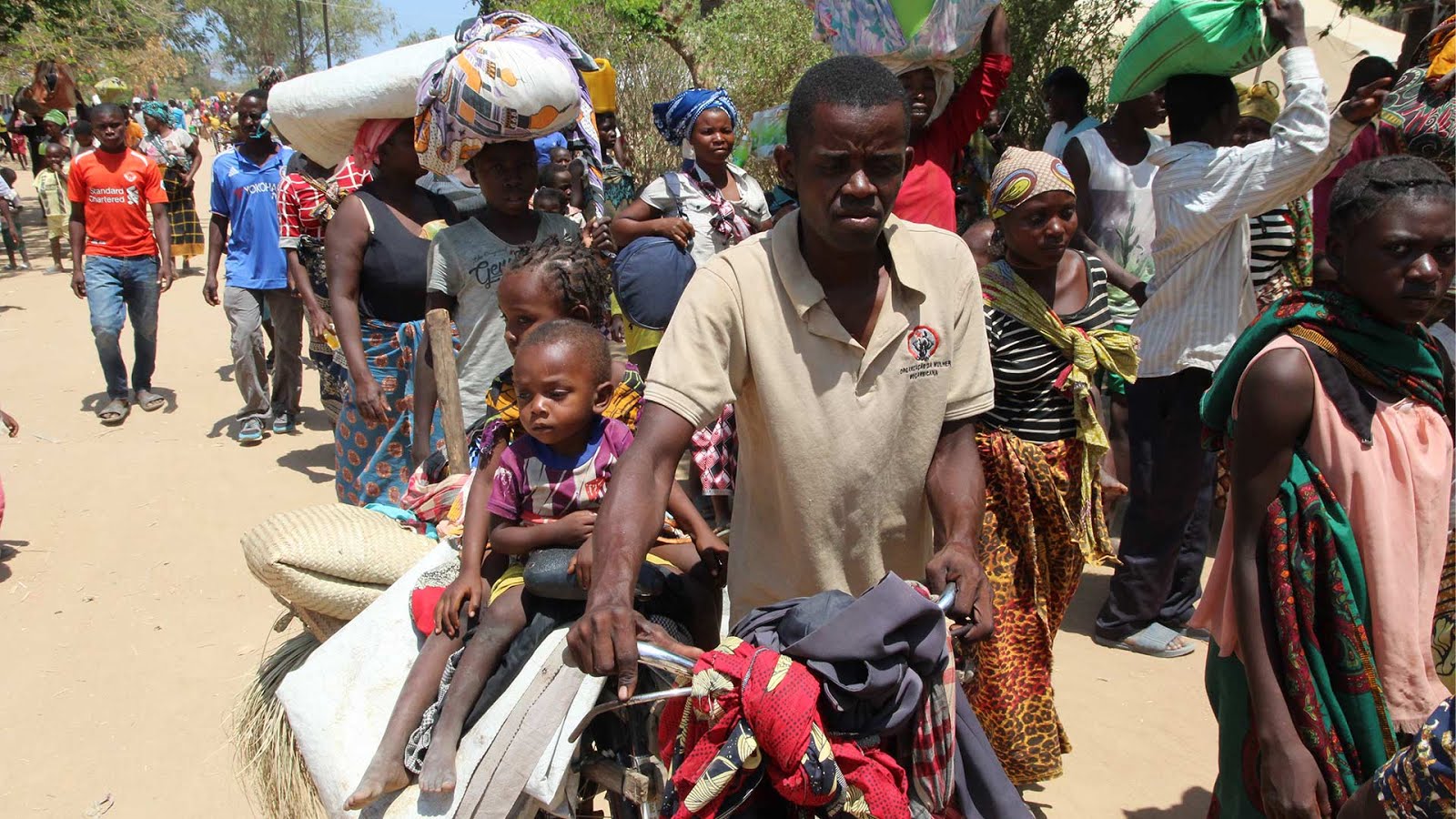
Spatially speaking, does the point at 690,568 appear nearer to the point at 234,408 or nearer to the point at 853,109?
the point at 853,109

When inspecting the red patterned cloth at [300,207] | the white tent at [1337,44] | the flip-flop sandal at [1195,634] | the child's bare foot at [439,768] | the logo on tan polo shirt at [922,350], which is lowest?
the flip-flop sandal at [1195,634]

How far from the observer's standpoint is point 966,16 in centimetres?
420

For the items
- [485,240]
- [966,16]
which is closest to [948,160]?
[966,16]

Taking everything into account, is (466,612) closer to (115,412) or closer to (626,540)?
(626,540)

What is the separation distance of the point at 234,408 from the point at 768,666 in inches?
334

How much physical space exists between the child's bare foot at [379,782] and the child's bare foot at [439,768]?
0.07m

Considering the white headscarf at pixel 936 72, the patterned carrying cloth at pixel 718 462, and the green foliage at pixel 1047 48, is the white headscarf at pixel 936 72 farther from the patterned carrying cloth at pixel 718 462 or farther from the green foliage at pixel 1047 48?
the green foliage at pixel 1047 48

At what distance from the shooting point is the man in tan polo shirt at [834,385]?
1.91 metres

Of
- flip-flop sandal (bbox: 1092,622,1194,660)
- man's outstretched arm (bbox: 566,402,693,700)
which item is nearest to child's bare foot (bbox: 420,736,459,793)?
man's outstretched arm (bbox: 566,402,693,700)

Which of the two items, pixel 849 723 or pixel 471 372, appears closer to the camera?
pixel 849 723

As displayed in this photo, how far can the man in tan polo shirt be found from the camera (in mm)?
1914

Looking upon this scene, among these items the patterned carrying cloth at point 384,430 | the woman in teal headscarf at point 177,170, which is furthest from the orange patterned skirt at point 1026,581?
the woman in teal headscarf at point 177,170

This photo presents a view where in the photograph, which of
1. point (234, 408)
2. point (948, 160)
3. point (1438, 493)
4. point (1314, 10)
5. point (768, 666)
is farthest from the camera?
point (1314, 10)

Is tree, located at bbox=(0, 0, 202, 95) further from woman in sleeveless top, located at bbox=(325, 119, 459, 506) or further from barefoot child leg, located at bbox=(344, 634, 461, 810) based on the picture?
barefoot child leg, located at bbox=(344, 634, 461, 810)
